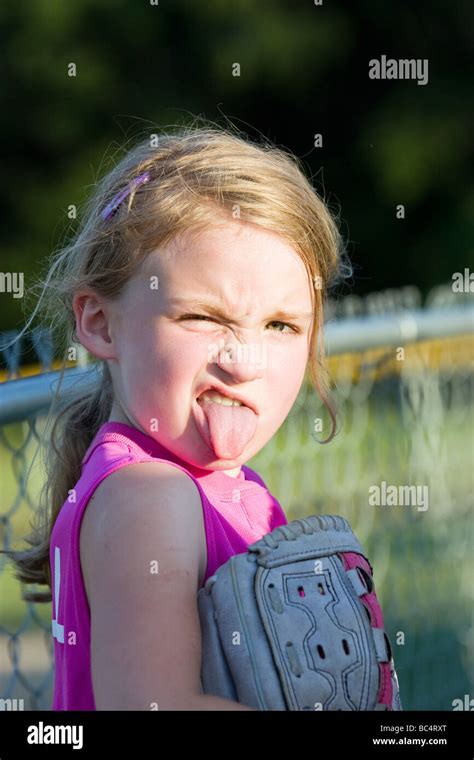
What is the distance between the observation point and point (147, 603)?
1062 millimetres

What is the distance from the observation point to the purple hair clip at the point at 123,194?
1.30 m

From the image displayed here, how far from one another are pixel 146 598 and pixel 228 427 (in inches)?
8.5

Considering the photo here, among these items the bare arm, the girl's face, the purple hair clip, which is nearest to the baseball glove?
the bare arm

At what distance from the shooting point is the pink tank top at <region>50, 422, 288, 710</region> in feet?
3.78

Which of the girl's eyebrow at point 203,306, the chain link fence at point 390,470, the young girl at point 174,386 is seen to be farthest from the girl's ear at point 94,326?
the chain link fence at point 390,470

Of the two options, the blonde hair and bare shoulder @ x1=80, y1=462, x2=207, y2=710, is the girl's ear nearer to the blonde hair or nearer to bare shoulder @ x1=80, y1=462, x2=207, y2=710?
the blonde hair

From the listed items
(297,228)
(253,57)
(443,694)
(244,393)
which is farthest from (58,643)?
(253,57)

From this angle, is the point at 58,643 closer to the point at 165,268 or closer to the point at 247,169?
the point at 165,268

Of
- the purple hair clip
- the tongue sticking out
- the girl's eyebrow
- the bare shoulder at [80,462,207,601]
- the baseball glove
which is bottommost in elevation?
the baseball glove

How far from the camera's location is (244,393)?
1.19 m

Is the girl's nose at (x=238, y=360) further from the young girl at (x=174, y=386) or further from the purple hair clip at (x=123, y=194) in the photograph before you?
the purple hair clip at (x=123, y=194)

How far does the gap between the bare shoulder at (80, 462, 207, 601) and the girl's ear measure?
177 millimetres

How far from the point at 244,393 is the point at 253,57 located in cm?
714

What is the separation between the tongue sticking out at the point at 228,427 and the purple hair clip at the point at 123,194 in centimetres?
27
